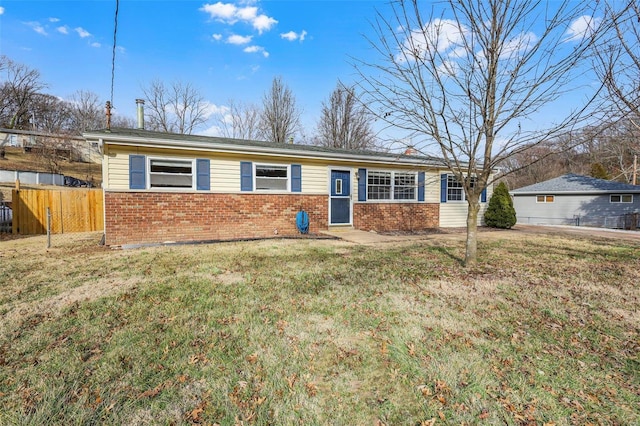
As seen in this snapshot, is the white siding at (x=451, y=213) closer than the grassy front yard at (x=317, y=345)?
No

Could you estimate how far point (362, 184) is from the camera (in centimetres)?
1141

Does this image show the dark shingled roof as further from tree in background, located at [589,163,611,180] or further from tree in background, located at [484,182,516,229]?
tree in background, located at [484,182,516,229]

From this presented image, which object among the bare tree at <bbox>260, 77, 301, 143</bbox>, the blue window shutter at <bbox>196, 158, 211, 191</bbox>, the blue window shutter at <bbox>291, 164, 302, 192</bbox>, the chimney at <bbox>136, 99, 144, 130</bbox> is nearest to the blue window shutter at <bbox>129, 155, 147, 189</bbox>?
the blue window shutter at <bbox>196, 158, 211, 191</bbox>

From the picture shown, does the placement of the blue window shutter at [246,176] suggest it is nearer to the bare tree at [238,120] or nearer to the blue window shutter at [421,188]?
the blue window shutter at [421,188]

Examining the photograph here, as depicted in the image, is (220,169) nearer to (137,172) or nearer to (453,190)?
(137,172)

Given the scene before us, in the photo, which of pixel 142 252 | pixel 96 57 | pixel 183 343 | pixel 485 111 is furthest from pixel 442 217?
pixel 96 57

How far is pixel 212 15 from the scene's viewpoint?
9.21 metres

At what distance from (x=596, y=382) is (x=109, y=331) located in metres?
4.45

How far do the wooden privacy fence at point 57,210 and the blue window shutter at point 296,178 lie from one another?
792cm

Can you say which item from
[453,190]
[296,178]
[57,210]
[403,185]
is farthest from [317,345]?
[57,210]

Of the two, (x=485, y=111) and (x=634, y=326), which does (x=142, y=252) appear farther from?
(x=634, y=326)

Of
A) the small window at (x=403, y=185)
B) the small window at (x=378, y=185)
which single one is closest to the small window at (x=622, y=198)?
the small window at (x=403, y=185)

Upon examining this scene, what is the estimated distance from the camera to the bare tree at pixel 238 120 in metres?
30.1

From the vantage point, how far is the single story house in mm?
8203
